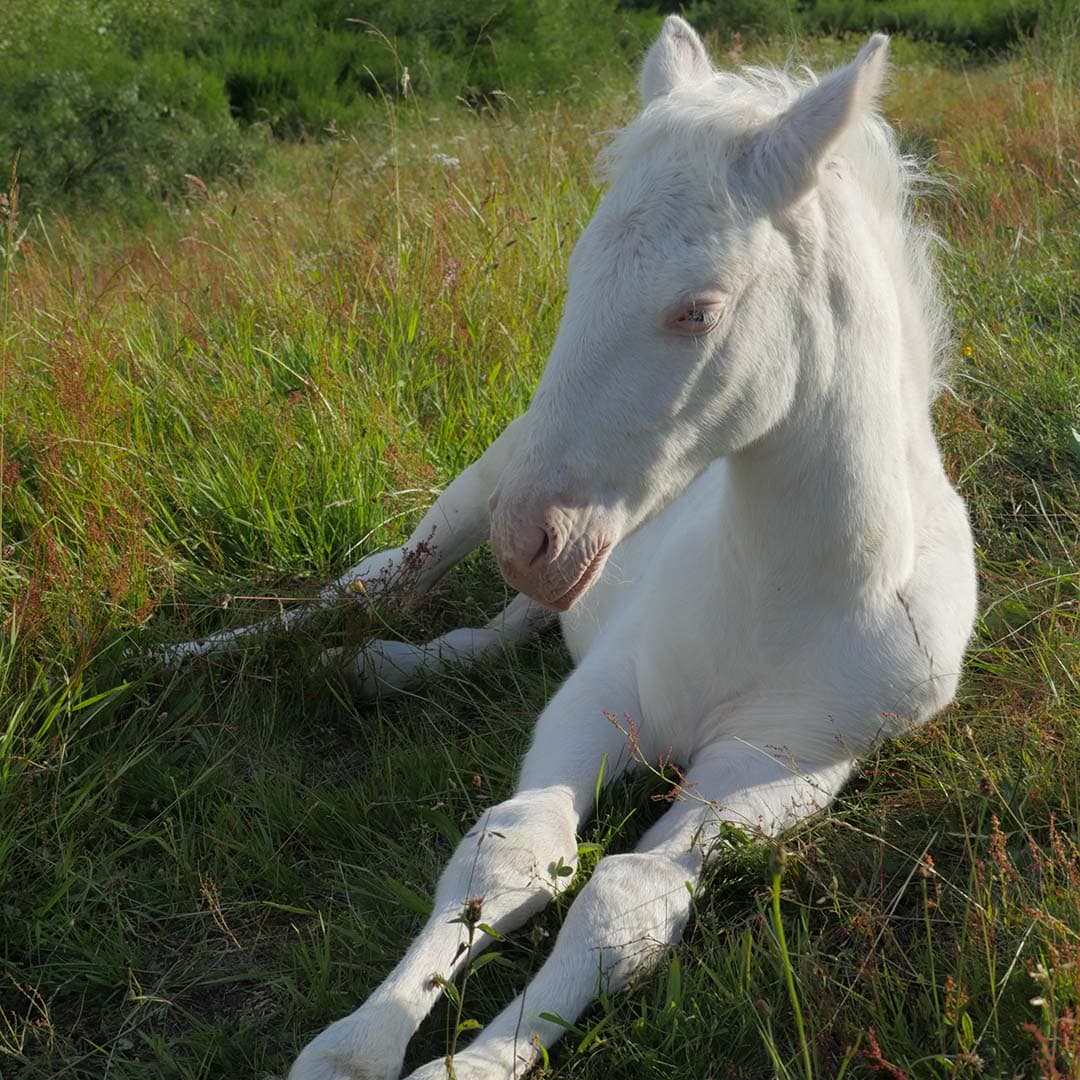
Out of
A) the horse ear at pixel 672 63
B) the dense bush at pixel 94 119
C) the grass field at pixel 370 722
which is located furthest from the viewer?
the dense bush at pixel 94 119

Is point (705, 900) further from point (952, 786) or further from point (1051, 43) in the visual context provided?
point (1051, 43)

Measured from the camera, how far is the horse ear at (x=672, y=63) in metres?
2.60

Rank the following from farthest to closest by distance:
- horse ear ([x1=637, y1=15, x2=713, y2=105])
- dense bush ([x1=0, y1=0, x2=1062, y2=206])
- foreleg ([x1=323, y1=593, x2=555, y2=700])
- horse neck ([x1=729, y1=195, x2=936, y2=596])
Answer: dense bush ([x1=0, y1=0, x2=1062, y2=206]) < foreleg ([x1=323, y1=593, x2=555, y2=700]) < horse ear ([x1=637, y1=15, x2=713, y2=105]) < horse neck ([x1=729, y1=195, x2=936, y2=596])

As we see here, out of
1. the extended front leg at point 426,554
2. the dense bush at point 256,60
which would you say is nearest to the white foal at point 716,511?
the extended front leg at point 426,554

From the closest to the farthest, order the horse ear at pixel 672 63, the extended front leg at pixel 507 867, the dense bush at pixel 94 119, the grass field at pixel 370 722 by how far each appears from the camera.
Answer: the extended front leg at pixel 507 867 < the grass field at pixel 370 722 < the horse ear at pixel 672 63 < the dense bush at pixel 94 119

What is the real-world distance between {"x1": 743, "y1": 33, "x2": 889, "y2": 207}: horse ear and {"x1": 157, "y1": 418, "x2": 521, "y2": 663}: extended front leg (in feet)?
4.60

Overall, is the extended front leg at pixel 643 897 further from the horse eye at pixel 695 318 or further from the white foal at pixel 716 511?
the horse eye at pixel 695 318

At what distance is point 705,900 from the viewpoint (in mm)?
2469

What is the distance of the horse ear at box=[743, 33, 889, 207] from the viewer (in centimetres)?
209

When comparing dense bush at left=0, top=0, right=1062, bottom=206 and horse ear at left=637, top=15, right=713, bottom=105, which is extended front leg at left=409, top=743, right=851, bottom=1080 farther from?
dense bush at left=0, top=0, right=1062, bottom=206

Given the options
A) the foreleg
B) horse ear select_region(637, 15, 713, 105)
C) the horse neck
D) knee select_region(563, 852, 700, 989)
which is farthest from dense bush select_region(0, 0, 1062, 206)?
knee select_region(563, 852, 700, 989)

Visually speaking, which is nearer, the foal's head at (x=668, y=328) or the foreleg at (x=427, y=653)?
the foal's head at (x=668, y=328)

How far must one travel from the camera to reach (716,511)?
2.81m

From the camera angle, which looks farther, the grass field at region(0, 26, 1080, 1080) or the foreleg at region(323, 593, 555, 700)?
the foreleg at region(323, 593, 555, 700)
